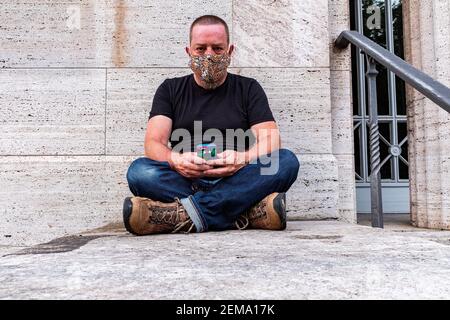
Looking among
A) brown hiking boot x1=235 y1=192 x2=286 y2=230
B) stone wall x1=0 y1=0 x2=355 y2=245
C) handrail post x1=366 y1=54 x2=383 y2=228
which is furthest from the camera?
stone wall x1=0 y1=0 x2=355 y2=245

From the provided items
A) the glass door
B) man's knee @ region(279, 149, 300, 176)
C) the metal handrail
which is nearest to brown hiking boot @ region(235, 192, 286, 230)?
man's knee @ region(279, 149, 300, 176)

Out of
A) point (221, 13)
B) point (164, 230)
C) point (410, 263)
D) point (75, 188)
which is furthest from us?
point (221, 13)

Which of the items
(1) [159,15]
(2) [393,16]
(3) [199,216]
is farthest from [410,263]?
(2) [393,16]

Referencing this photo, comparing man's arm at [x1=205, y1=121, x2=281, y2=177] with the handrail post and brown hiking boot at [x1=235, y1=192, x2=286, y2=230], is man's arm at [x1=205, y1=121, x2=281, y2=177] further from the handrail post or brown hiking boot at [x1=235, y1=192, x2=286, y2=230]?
the handrail post

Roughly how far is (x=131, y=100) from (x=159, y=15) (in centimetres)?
64

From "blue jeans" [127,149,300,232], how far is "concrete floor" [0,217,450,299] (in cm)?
27

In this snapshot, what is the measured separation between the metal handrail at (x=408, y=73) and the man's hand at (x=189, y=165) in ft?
3.20

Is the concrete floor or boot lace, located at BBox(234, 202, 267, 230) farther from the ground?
boot lace, located at BBox(234, 202, 267, 230)

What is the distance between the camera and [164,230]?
84.9 inches

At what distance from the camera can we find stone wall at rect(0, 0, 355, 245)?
9.93 ft

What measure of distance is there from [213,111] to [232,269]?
4.75 ft

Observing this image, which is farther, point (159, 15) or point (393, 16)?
point (393, 16)

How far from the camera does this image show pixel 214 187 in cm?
228

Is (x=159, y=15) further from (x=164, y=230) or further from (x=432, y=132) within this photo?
(x=432, y=132)
